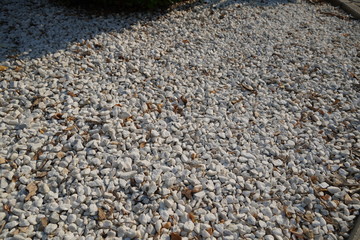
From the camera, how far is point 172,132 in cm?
250

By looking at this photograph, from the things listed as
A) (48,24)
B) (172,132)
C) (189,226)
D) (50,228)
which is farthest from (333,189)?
(48,24)

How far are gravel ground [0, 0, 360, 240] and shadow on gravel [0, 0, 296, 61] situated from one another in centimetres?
3

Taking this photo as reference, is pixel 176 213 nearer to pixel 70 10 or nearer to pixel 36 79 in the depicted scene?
pixel 36 79

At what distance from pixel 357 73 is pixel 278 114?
1.57m

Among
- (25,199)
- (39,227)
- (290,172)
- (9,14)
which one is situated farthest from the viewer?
(9,14)

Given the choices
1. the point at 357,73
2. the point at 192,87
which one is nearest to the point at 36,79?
the point at 192,87

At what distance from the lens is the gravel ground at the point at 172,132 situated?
1881mm

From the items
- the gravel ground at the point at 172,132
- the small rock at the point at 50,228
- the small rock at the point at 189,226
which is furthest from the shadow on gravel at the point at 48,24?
the small rock at the point at 189,226

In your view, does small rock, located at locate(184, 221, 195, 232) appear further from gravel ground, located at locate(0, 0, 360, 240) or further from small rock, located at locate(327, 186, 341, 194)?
small rock, located at locate(327, 186, 341, 194)

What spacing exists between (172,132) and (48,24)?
290cm

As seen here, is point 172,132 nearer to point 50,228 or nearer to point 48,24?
point 50,228

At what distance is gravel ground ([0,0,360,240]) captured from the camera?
1.88m

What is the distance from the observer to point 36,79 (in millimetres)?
2889

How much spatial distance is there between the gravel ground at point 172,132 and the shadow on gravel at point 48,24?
0.03 m
